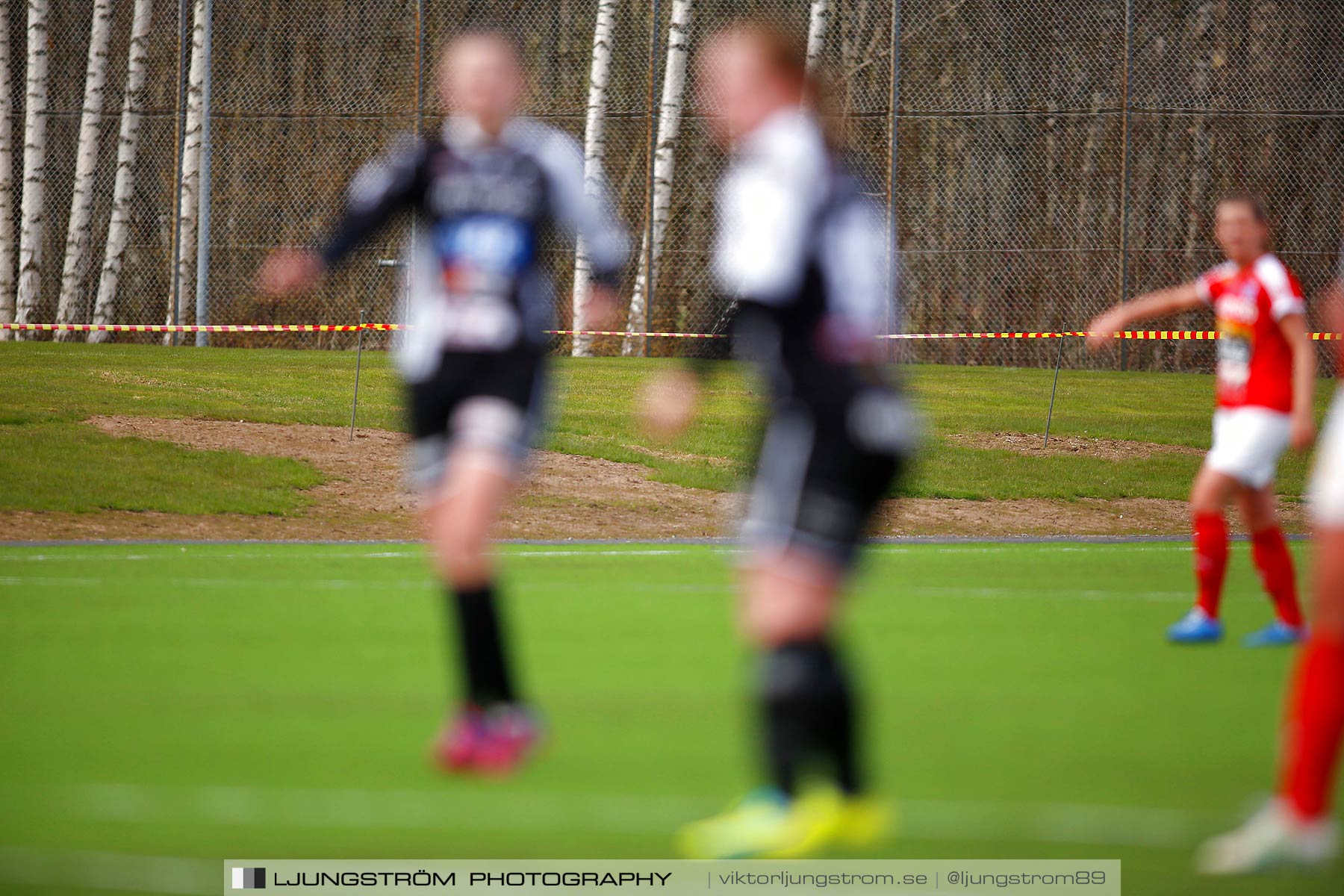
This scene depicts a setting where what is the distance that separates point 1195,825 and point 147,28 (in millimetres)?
22217

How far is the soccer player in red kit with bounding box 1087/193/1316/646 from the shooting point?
27.0ft

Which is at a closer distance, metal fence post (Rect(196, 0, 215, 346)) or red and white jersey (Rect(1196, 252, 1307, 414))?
red and white jersey (Rect(1196, 252, 1307, 414))

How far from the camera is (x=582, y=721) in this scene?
21.0ft

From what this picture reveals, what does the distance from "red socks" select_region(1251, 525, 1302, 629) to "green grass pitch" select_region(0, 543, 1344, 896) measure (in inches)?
19.9

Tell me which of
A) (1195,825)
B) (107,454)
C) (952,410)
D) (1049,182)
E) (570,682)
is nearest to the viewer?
(1195,825)

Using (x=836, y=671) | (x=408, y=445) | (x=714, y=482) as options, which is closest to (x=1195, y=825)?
(x=836, y=671)

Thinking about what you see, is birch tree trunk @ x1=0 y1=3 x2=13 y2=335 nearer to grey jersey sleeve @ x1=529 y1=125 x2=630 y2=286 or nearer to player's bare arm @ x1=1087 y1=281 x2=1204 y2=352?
player's bare arm @ x1=1087 y1=281 x2=1204 y2=352

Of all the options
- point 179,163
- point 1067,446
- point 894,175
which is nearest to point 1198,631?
point 1067,446

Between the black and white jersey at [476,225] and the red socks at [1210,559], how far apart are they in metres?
3.72

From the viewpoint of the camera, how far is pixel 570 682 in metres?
7.21

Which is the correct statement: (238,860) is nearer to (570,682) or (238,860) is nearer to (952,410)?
(570,682)

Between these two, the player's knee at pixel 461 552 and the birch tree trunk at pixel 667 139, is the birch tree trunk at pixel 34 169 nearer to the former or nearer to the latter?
the birch tree trunk at pixel 667 139

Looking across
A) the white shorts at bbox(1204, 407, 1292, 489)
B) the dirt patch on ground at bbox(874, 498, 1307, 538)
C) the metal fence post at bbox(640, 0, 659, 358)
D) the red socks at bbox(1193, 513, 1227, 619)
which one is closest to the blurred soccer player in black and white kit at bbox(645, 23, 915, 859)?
the white shorts at bbox(1204, 407, 1292, 489)

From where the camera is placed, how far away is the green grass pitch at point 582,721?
480cm
